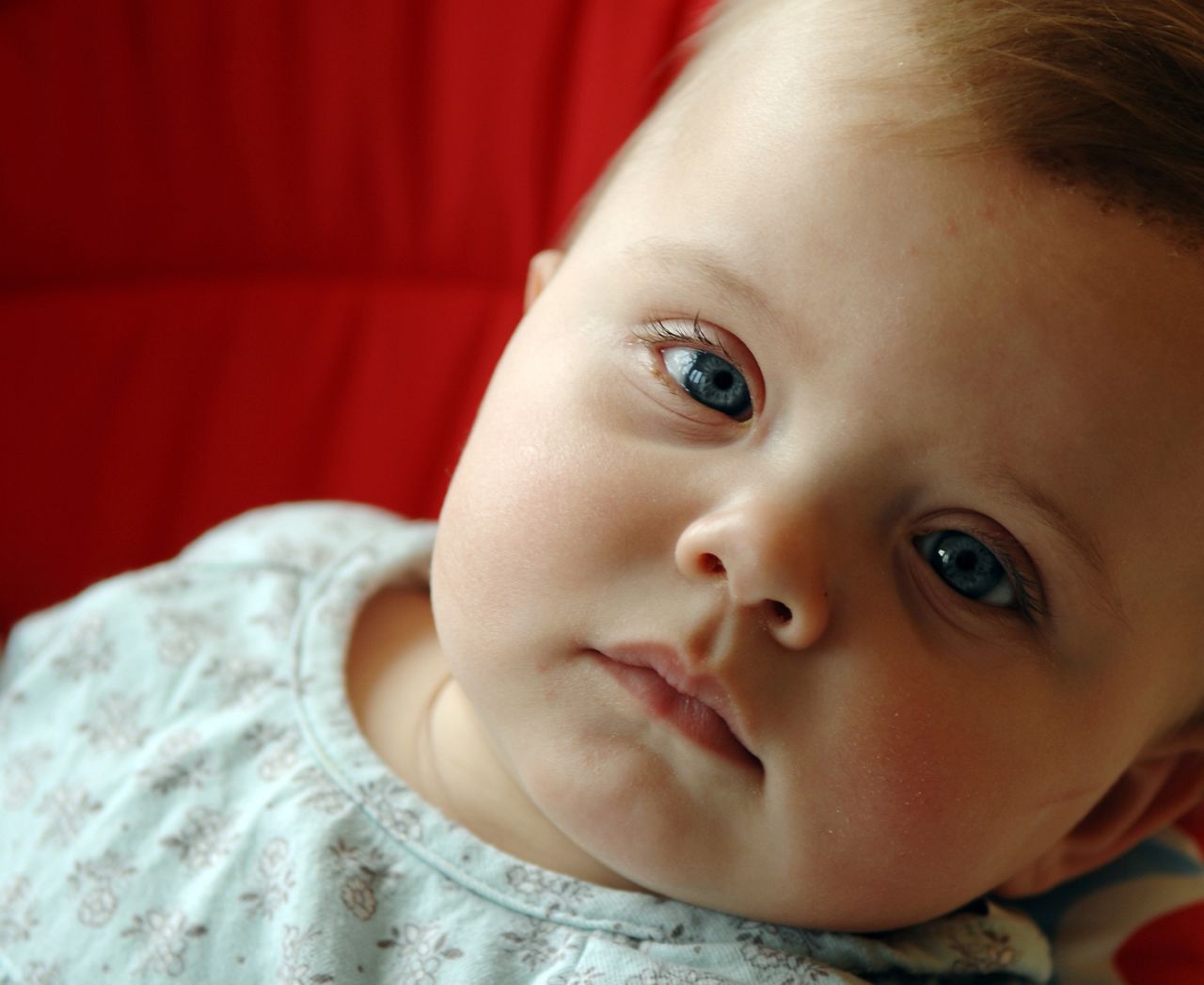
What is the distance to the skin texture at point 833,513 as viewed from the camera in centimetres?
79

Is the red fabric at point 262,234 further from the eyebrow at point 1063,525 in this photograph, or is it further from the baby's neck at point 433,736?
the eyebrow at point 1063,525

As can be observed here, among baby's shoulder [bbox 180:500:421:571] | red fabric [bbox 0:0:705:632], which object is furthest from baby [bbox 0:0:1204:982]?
red fabric [bbox 0:0:705:632]

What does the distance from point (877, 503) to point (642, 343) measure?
7.6 inches

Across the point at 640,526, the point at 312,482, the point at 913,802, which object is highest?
the point at 640,526

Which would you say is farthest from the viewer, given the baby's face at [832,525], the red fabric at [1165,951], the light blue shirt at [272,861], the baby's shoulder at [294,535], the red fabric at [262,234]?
the red fabric at [262,234]

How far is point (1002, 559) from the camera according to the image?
839 mm

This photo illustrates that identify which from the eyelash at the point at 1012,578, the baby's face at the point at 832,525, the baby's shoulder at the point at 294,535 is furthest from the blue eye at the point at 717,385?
the baby's shoulder at the point at 294,535

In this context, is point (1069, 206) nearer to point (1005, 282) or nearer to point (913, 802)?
point (1005, 282)

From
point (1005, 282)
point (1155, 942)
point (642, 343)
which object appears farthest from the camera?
point (1155, 942)

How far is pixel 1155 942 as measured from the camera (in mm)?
1146

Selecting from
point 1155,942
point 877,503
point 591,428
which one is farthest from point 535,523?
point 1155,942

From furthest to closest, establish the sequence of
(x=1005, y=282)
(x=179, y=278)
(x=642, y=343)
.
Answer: (x=179, y=278) < (x=642, y=343) < (x=1005, y=282)

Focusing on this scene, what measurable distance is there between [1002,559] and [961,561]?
25 mm

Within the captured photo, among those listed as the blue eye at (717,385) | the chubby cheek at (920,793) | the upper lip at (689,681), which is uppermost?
the blue eye at (717,385)
